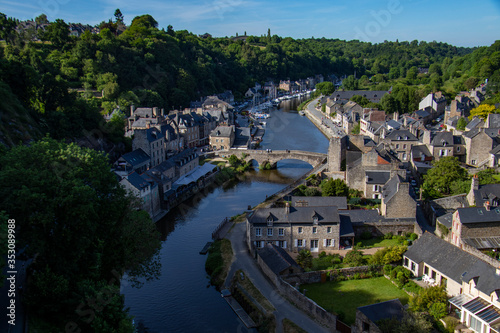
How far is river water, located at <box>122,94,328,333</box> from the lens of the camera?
69.9 ft

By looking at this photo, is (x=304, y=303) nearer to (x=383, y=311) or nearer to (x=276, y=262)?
(x=276, y=262)

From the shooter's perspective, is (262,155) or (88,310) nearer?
(88,310)

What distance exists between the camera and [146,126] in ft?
157

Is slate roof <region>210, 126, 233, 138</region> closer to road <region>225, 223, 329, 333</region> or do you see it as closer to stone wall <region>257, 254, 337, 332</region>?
road <region>225, 223, 329, 333</region>

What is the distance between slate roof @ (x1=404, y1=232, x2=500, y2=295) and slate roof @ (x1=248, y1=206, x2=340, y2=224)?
4.84 meters

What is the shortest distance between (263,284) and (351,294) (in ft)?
14.7

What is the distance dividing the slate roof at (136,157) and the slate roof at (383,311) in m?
26.0

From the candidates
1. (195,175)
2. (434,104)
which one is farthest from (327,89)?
(195,175)

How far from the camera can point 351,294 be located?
2166cm

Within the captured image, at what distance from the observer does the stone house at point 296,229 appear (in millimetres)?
26080

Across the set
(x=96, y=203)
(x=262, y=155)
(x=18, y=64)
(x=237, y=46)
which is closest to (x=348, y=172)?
(x=262, y=155)

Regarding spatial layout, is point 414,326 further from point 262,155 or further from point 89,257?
point 262,155

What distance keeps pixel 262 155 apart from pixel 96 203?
3080cm

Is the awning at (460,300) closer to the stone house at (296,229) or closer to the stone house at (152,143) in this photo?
the stone house at (296,229)
